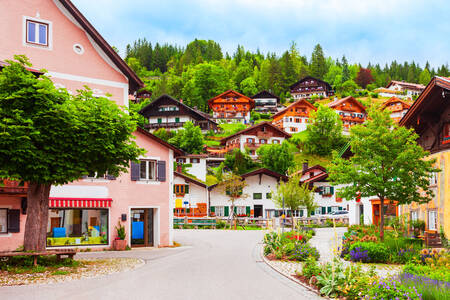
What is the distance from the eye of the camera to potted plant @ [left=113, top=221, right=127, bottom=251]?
26.3 meters

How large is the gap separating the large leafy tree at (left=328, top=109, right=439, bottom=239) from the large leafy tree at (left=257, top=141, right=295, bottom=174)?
5697 cm

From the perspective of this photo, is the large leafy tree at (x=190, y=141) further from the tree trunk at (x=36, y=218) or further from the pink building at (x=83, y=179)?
the tree trunk at (x=36, y=218)

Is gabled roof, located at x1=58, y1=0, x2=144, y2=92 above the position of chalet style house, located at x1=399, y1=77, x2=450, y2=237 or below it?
above

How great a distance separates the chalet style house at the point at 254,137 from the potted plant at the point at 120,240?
214 feet

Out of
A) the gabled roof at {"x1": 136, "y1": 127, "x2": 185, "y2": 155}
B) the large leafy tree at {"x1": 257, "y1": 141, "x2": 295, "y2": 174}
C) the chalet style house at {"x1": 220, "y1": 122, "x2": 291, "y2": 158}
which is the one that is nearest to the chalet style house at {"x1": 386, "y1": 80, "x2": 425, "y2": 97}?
the chalet style house at {"x1": 220, "y1": 122, "x2": 291, "y2": 158}

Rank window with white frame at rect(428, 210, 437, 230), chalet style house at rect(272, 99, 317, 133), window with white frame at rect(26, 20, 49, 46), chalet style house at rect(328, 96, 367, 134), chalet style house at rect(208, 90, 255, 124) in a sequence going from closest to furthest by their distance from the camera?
window with white frame at rect(26, 20, 49, 46)
window with white frame at rect(428, 210, 437, 230)
chalet style house at rect(272, 99, 317, 133)
chalet style house at rect(328, 96, 367, 134)
chalet style house at rect(208, 90, 255, 124)

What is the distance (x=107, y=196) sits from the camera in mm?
26578

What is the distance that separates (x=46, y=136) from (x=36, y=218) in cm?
356

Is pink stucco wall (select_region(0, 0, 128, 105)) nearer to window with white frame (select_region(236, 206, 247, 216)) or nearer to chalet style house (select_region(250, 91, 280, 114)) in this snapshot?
window with white frame (select_region(236, 206, 247, 216))

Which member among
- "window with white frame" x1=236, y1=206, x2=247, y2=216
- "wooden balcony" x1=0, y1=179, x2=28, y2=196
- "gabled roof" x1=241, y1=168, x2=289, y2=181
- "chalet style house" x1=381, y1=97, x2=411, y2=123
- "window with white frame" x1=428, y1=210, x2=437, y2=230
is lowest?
"window with white frame" x1=236, y1=206, x2=247, y2=216

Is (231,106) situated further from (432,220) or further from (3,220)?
(3,220)

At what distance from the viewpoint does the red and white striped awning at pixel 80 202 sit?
24562 millimetres

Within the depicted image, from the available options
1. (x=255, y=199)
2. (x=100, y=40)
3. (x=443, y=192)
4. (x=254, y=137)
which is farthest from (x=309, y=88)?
(x=100, y=40)

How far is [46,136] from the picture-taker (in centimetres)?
1658
